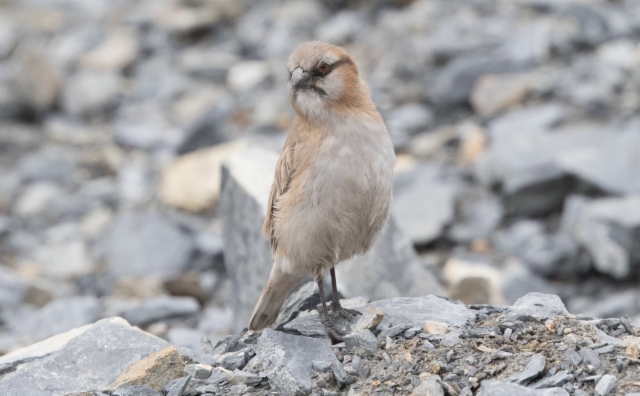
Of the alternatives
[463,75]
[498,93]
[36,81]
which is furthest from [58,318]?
[36,81]

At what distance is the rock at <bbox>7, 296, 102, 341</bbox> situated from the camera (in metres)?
9.07

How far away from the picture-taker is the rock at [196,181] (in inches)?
502

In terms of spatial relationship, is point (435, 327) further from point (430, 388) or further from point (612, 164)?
point (612, 164)

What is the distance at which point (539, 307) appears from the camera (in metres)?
5.33

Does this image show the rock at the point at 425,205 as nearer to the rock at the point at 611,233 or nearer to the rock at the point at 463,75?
the rock at the point at 611,233

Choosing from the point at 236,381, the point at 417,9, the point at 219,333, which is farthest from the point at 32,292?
the point at 417,9

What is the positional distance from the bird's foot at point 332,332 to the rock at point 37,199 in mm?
9538

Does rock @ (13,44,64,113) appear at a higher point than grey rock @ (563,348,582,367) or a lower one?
higher

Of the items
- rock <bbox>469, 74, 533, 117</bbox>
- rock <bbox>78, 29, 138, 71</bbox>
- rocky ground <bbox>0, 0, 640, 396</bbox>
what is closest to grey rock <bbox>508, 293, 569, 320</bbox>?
rocky ground <bbox>0, 0, 640, 396</bbox>

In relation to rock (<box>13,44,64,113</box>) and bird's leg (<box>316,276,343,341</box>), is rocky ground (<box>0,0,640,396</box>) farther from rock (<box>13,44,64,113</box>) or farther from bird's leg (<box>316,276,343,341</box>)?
bird's leg (<box>316,276,343,341</box>)

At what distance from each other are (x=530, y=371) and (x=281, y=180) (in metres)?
2.32

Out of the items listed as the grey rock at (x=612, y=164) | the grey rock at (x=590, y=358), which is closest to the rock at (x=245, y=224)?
the grey rock at (x=590, y=358)

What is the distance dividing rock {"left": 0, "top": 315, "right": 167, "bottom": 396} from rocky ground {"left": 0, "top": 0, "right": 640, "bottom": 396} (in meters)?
0.07

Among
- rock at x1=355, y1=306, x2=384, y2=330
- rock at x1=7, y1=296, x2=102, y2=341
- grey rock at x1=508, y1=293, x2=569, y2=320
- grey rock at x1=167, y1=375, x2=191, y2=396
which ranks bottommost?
grey rock at x1=508, y1=293, x2=569, y2=320
